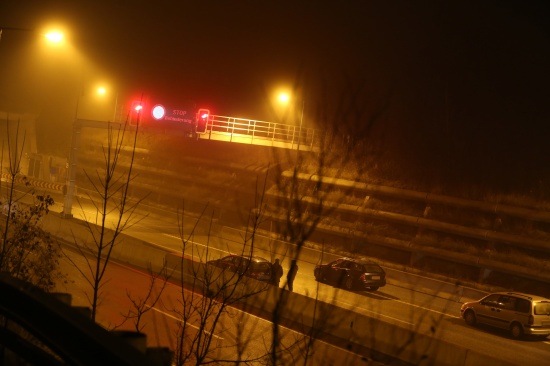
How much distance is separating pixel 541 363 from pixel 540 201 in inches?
689

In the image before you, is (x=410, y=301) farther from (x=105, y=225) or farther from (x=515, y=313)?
(x=105, y=225)

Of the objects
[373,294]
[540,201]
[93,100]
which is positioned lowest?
[373,294]

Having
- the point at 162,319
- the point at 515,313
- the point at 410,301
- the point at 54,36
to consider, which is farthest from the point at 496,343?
the point at 54,36

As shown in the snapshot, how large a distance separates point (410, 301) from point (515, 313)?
4.95m

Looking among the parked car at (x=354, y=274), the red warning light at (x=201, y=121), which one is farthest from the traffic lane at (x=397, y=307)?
the red warning light at (x=201, y=121)

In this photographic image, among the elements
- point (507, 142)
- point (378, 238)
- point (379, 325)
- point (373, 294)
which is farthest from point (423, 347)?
point (507, 142)

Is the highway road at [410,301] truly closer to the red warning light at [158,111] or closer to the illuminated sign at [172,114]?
the illuminated sign at [172,114]

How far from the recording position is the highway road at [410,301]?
1852 centimetres

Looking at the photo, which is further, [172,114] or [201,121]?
[201,121]

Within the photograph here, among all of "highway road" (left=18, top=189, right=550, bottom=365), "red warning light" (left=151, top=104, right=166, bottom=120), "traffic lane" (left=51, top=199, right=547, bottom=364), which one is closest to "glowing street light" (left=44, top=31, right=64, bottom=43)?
"red warning light" (left=151, top=104, right=166, bottom=120)

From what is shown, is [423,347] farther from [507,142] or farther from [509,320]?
[507,142]

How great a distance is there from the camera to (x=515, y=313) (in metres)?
20.7

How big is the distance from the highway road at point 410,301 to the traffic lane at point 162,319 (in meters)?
0.29

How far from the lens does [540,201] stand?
1304 inches
